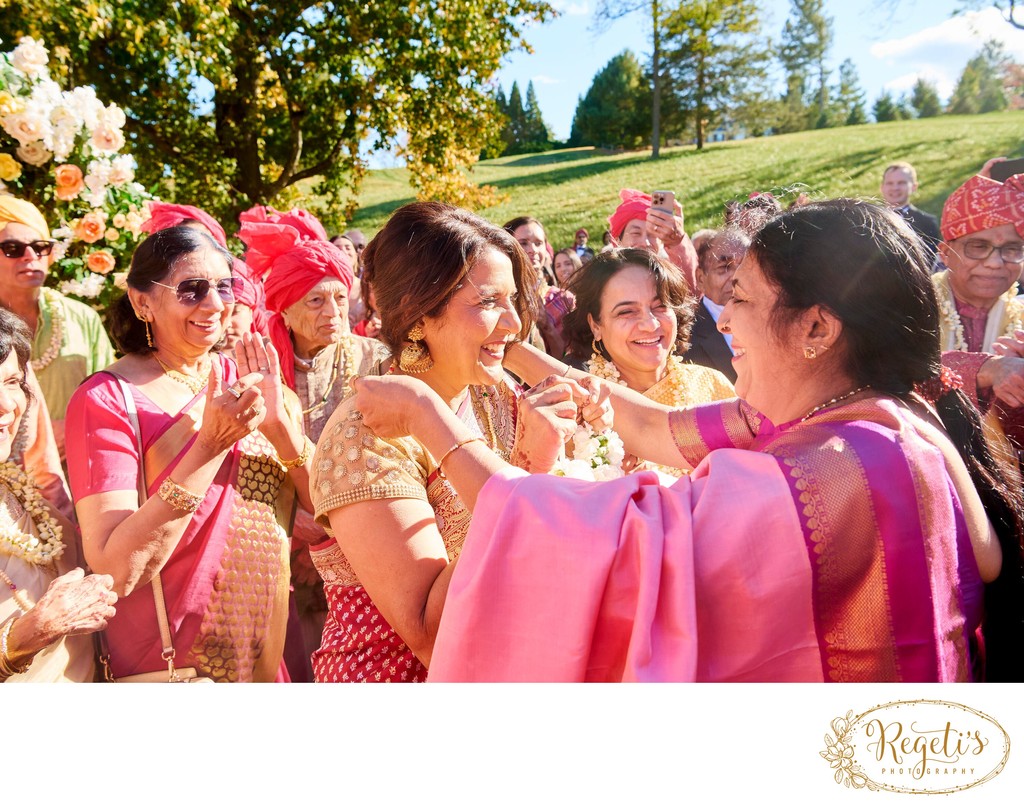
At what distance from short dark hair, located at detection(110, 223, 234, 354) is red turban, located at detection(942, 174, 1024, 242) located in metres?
2.82

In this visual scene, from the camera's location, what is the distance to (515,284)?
7.32 feet

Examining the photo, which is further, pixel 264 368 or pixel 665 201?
pixel 665 201

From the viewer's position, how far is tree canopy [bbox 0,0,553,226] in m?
3.60

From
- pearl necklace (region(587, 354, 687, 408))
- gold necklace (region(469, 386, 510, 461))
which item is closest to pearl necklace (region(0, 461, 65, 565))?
gold necklace (region(469, 386, 510, 461))

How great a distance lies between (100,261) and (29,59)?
86 centimetres

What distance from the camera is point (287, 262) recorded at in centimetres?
366

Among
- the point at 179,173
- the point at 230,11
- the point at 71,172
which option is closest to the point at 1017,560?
the point at 71,172

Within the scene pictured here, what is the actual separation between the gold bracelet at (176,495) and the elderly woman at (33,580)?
25 cm

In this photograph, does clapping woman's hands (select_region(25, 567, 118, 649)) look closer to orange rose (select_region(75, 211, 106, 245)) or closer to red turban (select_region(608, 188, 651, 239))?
orange rose (select_region(75, 211, 106, 245))

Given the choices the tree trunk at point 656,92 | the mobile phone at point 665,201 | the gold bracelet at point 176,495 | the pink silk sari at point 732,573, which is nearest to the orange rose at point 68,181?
the gold bracelet at point 176,495

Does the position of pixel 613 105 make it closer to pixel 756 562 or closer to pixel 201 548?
pixel 201 548

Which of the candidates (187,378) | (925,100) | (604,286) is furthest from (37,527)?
(925,100)
